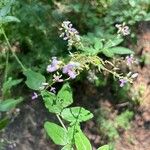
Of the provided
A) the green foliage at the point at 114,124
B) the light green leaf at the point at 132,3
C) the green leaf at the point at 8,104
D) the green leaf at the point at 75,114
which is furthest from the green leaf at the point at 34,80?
the green foliage at the point at 114,124

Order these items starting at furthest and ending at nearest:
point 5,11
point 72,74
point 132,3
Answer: point 132,3, point 5,11, point 72,74

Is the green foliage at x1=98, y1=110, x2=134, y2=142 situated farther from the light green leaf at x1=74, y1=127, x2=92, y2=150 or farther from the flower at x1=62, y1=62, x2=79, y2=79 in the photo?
the flower at x1=62, y1=62, x2=79, y2=79

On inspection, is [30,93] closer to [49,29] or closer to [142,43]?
[49,29]

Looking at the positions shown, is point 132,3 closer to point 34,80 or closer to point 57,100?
point 34,80

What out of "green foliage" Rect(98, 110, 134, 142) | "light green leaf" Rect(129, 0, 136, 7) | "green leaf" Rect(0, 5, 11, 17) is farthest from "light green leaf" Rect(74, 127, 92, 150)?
"green foliage" Rect(98, 110, 134, 142)

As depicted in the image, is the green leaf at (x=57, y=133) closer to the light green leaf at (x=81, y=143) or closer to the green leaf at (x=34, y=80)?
the light green leaf at (x=81, y=143)

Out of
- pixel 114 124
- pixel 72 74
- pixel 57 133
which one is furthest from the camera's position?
pixel 114 124

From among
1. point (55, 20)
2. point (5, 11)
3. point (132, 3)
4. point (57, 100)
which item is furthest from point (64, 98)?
point (55, 20)
